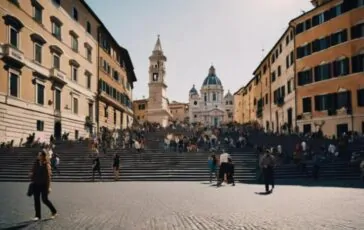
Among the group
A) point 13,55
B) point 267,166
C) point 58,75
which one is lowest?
point 267,166

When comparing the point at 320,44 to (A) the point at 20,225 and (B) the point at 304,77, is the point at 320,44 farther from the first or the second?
(A) the point at 20,225

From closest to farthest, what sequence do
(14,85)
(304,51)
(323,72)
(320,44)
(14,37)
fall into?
(14,85), (14,37), (323,72), (320,44), (304,51)

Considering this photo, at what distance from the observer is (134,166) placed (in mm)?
30031

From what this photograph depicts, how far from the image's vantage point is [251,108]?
287 ft

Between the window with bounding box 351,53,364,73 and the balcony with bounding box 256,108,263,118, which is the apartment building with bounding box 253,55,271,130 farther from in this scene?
the window with bounding box 351,53,364,73

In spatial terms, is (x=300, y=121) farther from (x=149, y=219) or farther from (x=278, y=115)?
(x=149, y=219)

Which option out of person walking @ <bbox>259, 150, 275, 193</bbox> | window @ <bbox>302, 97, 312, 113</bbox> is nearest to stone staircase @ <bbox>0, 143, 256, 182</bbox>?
person walking @ <bbox>259, 150, 275, 193</bbox>

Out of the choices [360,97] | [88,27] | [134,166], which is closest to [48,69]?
[88,27]

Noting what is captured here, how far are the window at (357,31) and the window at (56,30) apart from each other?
1062 inches

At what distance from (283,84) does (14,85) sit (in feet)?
108

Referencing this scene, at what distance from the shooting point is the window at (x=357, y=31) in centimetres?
4041

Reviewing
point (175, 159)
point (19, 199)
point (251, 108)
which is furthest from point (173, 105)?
point (19, 199)

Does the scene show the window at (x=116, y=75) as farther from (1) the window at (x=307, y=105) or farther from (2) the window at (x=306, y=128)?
(2) the window at (x=306, y=128)

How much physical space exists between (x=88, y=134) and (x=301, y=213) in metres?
39.6
